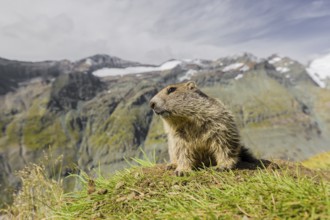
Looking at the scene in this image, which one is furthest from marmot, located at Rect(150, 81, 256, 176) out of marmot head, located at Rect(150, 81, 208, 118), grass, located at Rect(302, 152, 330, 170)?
grass, located at Rect(302, 152, 330, 170)

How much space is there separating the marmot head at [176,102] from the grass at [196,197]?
1.27m

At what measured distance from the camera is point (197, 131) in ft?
25.1

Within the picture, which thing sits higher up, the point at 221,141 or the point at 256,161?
the point at 221,141

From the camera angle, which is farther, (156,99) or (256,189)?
(156,99)

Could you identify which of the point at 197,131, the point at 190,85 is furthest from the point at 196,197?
Result: the point at 190,85

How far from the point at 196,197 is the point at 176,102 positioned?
3.14 meters

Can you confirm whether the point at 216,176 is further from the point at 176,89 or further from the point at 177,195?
the point at 176,89

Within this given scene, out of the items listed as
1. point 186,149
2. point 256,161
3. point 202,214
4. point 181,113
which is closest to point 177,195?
point 202,214

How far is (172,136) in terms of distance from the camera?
7938 mm

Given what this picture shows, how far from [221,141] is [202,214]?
349 cm

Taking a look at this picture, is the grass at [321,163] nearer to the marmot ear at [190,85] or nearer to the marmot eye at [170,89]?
the marmot ear at [190,85]

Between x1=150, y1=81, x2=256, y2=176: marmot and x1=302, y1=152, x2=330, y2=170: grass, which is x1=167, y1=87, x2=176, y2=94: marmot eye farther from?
x1=302, y1=152, x2=330, y2=170: grass

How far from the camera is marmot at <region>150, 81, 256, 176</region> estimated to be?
7459mm

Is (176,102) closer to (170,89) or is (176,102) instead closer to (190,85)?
(170,89)
